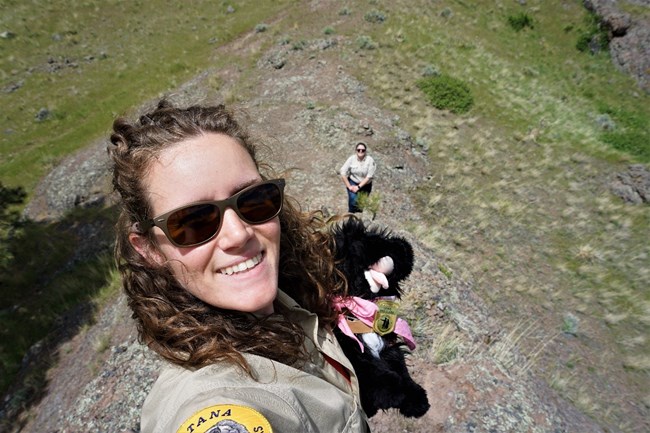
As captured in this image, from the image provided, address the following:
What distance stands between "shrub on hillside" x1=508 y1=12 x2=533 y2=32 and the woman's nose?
29.0 m

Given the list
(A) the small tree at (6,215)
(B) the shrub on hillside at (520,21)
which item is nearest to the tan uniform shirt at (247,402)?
(A) the small tree at (6,215)

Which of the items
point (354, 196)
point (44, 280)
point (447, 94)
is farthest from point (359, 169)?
point (44, 280)

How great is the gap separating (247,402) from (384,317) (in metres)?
1.74

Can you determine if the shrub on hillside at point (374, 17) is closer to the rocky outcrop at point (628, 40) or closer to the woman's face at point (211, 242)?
the rocky outcrop at point (628, 40)

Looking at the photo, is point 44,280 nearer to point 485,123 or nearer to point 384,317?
point 384,317

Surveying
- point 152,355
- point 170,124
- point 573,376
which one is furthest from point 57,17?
point 573,376

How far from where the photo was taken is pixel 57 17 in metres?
30.2

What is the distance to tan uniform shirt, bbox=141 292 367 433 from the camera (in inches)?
44.1

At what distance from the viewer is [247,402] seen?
121cm

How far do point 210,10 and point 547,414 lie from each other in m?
34.6

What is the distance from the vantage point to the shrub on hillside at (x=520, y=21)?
2391cm

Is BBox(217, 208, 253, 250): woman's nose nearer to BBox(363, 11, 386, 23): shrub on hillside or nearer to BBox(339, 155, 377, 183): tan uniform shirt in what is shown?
BBox(339, 155, 377, 183): tan uniform shirt

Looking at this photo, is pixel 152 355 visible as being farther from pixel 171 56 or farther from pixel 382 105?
pixel 171 56

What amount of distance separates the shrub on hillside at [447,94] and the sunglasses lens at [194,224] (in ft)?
45.7
